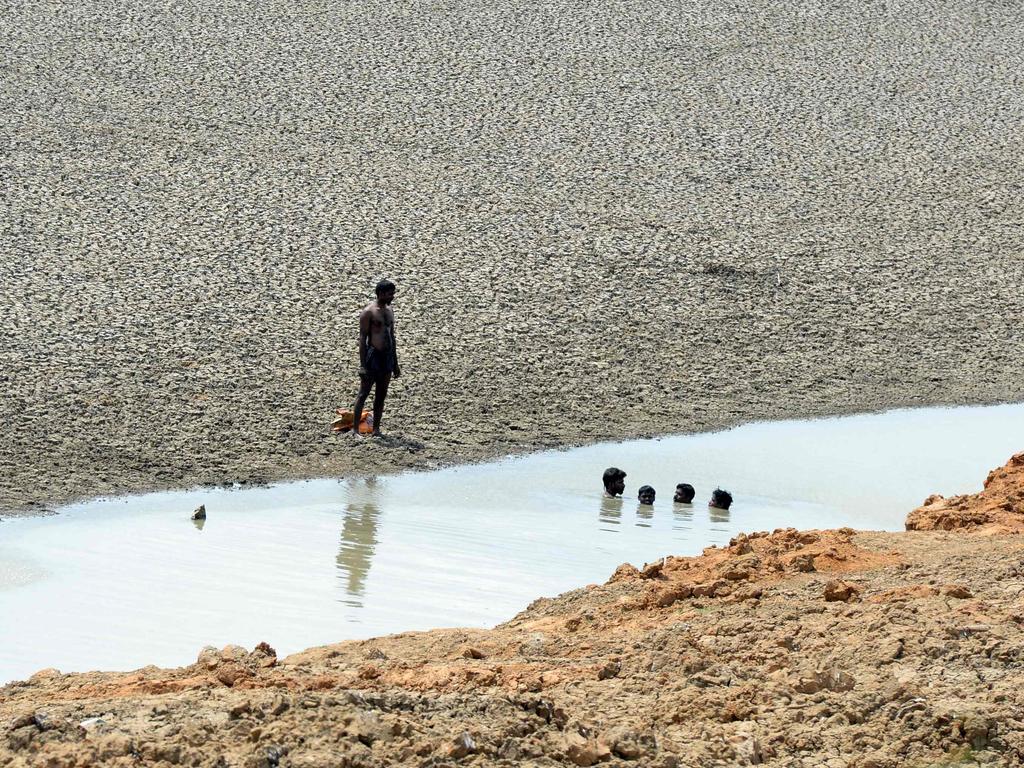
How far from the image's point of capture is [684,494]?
459 inches

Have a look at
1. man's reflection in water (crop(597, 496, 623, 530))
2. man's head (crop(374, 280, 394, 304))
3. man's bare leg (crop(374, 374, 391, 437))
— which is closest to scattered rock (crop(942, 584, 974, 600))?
man's reflection in water (crop(597, 496, 623, 530))

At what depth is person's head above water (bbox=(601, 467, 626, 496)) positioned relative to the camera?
11641mm

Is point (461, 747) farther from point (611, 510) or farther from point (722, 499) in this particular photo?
point (722, 499)

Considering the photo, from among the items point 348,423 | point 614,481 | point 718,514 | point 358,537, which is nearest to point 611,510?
point 614,481

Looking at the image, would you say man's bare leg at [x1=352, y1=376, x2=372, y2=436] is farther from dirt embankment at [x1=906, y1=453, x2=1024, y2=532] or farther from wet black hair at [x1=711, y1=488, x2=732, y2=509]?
dirt embankment at [x1=906, y1=453, x2=1024, y2=532]

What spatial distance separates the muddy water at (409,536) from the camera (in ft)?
26.8

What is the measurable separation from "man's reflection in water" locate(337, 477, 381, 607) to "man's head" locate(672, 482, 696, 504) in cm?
233

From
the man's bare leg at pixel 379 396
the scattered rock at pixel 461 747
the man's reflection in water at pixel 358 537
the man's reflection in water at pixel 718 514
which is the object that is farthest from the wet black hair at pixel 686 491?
the scattered rock at pixel 461 747

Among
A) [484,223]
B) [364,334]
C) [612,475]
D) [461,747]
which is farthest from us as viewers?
[484,223]

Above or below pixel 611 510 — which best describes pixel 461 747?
below

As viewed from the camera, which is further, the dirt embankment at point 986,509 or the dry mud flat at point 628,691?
the dirt embankment at point 986,509

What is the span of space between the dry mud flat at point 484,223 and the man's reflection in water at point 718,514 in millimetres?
2024

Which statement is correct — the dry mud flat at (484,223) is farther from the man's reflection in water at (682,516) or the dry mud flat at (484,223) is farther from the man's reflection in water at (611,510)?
the man's reflection in water at (682,516)

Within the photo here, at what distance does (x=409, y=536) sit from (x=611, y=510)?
1.83 metres
